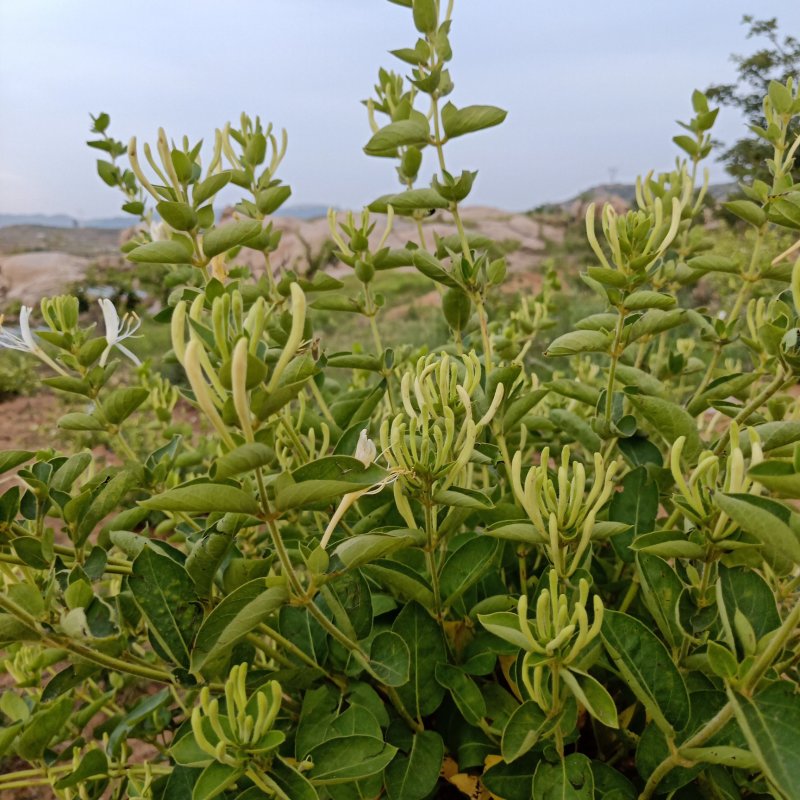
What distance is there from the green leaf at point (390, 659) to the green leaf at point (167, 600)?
0.64 ft

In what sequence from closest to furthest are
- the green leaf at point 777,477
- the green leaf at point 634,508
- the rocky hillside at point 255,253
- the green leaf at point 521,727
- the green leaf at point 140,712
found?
the green leaf at point 777,477 < the green leaf at point 521,727 < the green leaf at point 140,712 < the green leaf at point 634,508 < the rocky hillside at point 255,253

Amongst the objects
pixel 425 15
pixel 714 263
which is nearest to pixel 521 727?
pixel 714 263

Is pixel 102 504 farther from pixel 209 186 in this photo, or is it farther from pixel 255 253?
pixel 255 253

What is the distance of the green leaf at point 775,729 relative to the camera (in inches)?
19.0

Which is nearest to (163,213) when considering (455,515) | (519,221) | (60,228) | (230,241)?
A: (230,241)

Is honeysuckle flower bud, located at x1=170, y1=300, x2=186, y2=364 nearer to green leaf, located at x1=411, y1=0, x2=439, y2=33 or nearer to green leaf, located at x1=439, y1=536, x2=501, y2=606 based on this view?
green leaf, located at x1=439, y1=536, x2=501, y2=606

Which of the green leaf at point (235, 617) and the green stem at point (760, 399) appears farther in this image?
the green stem at point (760, 399)

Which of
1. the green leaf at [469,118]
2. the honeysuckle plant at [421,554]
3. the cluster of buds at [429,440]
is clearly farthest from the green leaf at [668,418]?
the green leaf at [469,118]

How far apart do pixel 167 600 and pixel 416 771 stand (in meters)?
0.34

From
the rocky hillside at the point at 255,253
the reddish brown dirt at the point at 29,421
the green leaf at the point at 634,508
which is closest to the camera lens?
the green leaf at the point at 634,508

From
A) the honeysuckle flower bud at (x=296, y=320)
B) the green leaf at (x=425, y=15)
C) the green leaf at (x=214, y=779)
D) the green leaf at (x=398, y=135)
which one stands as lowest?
the green leaf at (x=214, y=779)

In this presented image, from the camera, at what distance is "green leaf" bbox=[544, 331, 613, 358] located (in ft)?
2.77

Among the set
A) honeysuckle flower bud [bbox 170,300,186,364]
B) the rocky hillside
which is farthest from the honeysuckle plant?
the rocky hillside

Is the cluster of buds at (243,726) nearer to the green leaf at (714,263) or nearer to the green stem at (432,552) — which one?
the green stem at (432,552)
